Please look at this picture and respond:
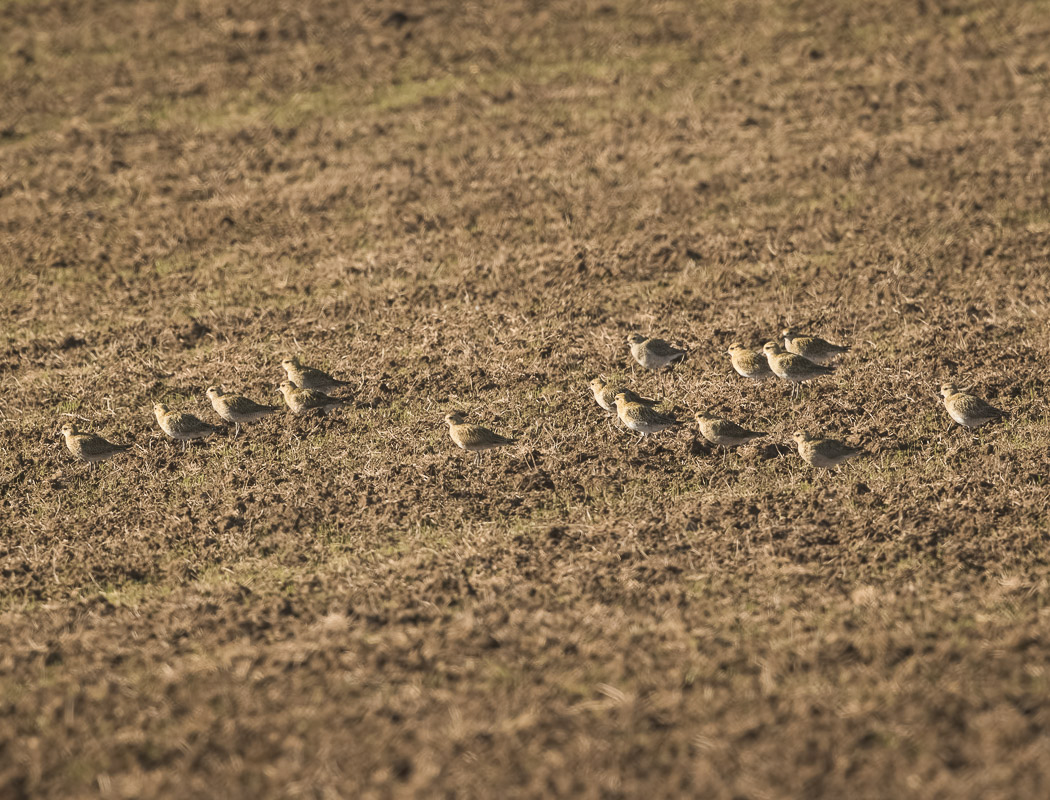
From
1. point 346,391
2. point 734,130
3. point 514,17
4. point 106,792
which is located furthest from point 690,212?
point 106,792

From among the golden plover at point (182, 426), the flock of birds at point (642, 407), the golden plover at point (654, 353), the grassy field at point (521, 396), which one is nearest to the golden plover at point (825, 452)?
the flock of birds at point (642, 407)

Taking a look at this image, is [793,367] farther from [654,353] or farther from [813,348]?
[654,353]

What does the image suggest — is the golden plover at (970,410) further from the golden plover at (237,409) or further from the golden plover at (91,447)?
the golden plover at (91,447)

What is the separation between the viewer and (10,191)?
1962 centimetres

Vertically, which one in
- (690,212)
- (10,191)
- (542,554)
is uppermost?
(10,191)

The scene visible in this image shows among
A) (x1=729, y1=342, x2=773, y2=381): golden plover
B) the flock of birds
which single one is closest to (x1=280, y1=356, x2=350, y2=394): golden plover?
the flock of birds

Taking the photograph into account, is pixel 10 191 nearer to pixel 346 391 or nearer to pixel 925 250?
pixel 346 391

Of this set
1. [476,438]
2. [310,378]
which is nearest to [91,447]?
[310,378]

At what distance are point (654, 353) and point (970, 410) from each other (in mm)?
3790

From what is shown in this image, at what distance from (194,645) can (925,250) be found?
12.1 m

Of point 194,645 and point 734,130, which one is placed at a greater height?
point 734,130

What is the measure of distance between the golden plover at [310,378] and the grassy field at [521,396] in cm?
48

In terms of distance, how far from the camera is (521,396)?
1361cm

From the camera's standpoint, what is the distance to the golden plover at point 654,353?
13.7 m
